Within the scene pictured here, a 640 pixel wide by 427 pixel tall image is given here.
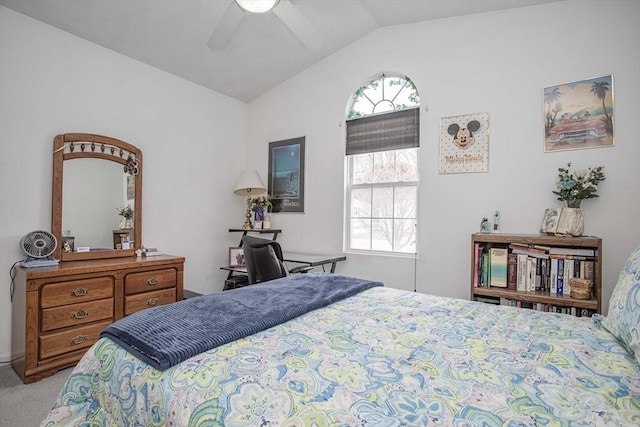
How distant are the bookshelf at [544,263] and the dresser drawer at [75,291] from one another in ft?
9.09

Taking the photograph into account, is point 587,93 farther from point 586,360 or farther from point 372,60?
point 586,360

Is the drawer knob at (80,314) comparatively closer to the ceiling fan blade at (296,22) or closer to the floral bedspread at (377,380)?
the floral bedspread at (377,380)

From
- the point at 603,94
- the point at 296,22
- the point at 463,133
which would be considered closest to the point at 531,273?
the point at 463,133

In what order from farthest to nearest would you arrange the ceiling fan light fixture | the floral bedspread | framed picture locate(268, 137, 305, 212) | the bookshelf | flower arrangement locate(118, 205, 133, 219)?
framed picture locate(268, 137, 305, 212) < flower arrangement locate(118, 205, 133, 219) < the bookshelf < the ceiling fan light fixture < the floral bedspread

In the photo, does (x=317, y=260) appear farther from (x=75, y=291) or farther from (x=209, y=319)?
(x=209, y=319)

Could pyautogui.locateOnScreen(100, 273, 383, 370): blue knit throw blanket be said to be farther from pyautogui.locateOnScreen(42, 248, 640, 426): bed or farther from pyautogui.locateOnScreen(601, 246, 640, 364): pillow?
pyautogui.locateOnScreen(601, 246, 640, 364): pillow

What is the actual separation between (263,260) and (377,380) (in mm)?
2025

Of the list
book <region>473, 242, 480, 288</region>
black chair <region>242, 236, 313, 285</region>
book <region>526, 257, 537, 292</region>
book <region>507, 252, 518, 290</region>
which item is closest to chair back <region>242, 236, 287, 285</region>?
black chair <region>242, 236, 313, 285</region>

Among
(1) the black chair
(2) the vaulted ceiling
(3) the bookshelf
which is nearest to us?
(3) the bookshelf

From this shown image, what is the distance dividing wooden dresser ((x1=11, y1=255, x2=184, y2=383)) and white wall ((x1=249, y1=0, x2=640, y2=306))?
Answer: 71.1 inches

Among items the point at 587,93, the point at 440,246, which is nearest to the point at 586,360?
the point at 440,246

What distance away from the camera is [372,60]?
11.1 ft

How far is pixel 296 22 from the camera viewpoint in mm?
2174

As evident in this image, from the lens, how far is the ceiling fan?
1.98 m
